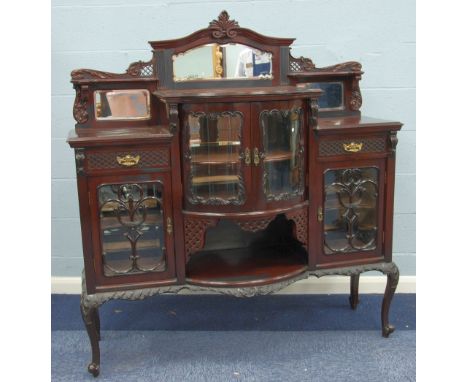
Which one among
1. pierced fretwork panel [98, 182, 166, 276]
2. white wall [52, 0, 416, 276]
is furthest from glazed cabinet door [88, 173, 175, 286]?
white wall [52, 0, 416, 276]

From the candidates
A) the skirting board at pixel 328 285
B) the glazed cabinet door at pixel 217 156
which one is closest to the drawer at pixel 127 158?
the glazed cabinet door at pixel 217 156

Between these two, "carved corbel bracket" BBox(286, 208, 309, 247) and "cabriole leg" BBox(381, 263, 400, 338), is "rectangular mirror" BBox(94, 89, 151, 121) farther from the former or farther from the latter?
"cabriole leg" BBox(381, 263, 400, 338)

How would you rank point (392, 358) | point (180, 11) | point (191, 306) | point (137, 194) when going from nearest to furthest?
point (137, 194) < point (392, 358) < point (180, 11) < point (191, 306)

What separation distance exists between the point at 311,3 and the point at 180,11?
2.38ft

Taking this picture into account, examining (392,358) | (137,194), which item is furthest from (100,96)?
(392,358)

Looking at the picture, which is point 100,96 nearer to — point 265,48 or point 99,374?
point 265,48

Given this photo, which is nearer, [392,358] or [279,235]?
[392,358]

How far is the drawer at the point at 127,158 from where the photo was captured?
1.97 m

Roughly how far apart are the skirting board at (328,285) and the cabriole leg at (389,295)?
462mm

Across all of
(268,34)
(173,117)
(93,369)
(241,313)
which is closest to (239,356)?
(241,313)

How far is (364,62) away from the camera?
2.63 m

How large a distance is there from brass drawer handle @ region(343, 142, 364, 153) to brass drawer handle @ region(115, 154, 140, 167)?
951mm

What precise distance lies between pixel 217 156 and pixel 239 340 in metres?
1.01

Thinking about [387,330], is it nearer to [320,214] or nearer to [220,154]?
[320,214]
